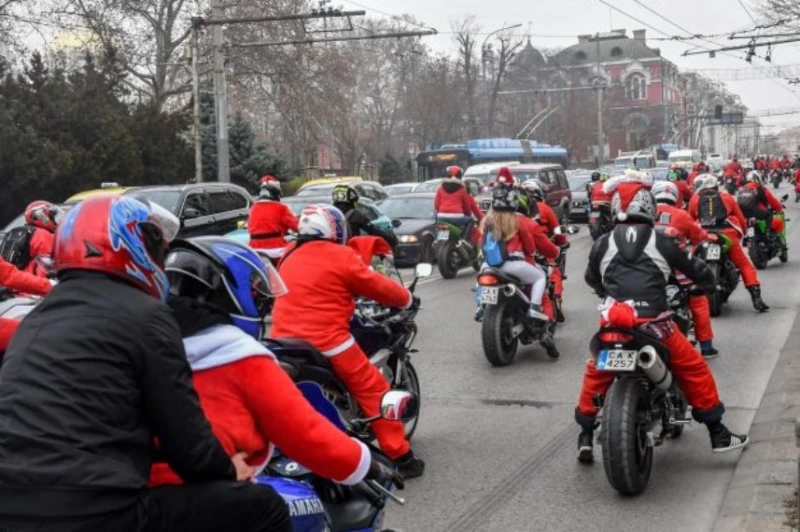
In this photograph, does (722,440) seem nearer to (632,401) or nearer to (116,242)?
(632,401)

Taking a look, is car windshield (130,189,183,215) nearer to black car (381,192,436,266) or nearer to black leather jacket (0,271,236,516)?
black car (381,192,436,266)

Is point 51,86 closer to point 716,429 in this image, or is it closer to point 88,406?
point 716,429

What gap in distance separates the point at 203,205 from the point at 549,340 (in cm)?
911

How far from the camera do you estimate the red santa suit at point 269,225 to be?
44.4 feet

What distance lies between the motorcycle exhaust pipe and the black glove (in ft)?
9.15

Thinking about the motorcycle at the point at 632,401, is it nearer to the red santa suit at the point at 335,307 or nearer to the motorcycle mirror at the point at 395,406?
the red santa suit at the point at 335,307

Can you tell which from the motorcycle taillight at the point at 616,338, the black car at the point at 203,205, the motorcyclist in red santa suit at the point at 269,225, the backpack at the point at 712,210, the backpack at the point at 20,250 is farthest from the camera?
the black car at the point at 203,205

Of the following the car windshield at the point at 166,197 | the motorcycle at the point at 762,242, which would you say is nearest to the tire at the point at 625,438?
the motorcycle at the point at 762,242

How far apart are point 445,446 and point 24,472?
17.2ft

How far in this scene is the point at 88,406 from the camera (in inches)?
106

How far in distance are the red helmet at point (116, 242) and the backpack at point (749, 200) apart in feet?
49.8

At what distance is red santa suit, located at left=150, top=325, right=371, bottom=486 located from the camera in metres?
3.25

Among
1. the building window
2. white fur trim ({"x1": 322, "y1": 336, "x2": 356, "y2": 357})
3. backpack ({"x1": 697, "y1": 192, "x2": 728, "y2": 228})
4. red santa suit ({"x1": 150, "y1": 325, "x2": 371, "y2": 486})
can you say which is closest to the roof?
the building window

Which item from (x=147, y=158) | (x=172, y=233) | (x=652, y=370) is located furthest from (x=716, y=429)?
(x=147, y=158)
